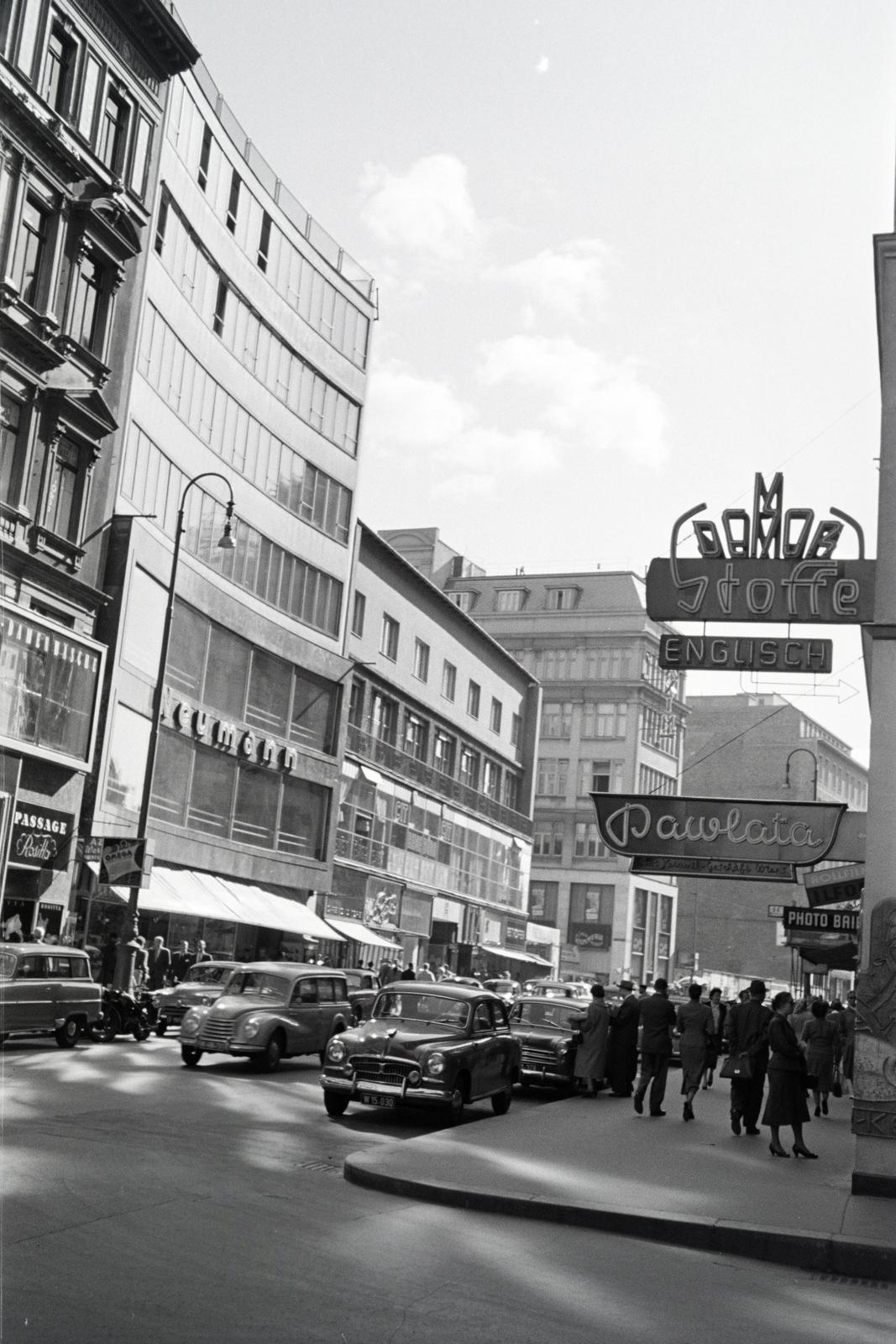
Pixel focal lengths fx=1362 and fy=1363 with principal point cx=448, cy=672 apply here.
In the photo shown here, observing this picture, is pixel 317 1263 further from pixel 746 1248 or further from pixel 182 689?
pixel 182 689

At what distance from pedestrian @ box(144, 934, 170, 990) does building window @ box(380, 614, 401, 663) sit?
69.2 ft

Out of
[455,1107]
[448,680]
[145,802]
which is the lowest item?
[455,1107]

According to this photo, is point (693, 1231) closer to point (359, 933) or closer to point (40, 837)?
point (40, 837)

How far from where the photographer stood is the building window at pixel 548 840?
8519 cm

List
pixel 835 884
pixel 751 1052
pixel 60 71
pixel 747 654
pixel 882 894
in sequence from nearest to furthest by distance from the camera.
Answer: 1. pixel 882 894
2. pixel 747 654
3. pixel 751 1052
4. pixel 835 884
5. pixel 60 71

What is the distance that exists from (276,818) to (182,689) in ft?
24.8

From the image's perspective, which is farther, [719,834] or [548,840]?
[548,840]

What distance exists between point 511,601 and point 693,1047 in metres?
73.3

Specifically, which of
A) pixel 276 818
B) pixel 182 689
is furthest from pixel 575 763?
pixel 182 689

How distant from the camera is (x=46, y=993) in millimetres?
20344

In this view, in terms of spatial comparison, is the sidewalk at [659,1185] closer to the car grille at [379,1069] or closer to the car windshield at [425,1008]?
the car grille at [379,1069]

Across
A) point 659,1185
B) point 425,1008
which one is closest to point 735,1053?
point 425,1008

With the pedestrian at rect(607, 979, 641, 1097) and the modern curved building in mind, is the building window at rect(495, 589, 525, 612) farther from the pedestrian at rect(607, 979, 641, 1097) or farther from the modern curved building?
the pedestrian at rect(607, 979, 641, 1097)

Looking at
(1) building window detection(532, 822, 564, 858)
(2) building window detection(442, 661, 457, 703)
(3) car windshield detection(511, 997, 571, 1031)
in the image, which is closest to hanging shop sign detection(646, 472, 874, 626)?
(3) car windshield detection(511, 997, 571, 1031)
